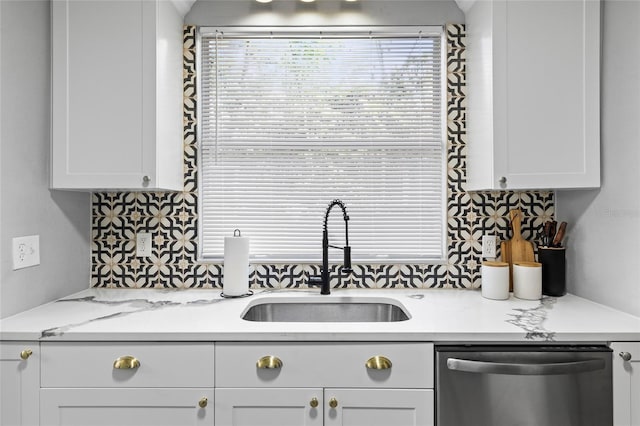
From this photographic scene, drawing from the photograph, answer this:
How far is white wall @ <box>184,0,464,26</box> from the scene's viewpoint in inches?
79.7

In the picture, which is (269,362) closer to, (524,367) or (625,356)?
(524,367)

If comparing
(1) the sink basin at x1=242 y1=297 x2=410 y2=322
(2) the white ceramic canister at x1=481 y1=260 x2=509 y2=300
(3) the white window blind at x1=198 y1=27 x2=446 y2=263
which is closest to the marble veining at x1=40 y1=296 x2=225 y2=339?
(1) the sink basin at x1=242 y1=297 x2=410 y2=322

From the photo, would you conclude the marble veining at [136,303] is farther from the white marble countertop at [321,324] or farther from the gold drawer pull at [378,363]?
the gold drawer pull at [378,363]

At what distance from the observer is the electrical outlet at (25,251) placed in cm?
Answer: 152

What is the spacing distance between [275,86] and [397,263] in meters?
1.16

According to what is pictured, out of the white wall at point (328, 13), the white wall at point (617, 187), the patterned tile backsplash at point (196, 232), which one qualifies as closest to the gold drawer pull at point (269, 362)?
the patterned tile backsplash at point (196, 232)

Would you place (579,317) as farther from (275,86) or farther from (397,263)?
(275,86)

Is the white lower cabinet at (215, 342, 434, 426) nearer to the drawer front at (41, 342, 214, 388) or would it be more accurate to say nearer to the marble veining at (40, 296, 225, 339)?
the drawer front at (41, 342, 214, 388)

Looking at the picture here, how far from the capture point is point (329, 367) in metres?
1.35

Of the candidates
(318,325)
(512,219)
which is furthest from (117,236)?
Answer: (512,219)

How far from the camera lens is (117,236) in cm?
205

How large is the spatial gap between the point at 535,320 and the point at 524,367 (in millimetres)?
229

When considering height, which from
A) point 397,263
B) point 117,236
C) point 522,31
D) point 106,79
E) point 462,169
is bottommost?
point 397,263

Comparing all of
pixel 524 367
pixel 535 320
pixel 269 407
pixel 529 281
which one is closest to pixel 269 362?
pixel 269 407
